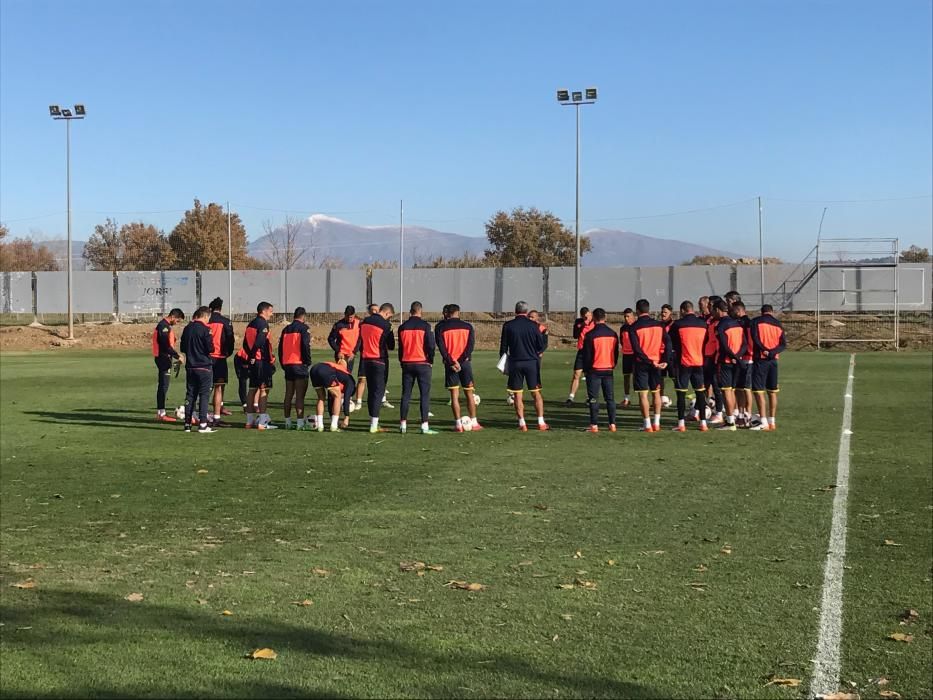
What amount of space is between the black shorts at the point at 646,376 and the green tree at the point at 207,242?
61210 mm

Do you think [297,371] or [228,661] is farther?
[297,371]

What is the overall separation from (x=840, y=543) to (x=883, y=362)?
31.0 meters

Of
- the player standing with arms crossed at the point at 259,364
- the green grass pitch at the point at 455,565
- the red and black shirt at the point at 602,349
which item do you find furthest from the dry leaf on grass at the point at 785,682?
the player standing with arms crossed at the point at 259,364

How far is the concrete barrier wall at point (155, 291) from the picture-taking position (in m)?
59.2

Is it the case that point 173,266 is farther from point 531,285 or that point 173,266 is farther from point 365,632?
point 365,632

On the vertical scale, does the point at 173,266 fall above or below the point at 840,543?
above

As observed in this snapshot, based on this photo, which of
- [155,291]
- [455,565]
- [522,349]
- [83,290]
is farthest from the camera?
[83,290]

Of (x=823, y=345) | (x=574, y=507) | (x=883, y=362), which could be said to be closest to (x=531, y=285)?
(x=823, y=345)

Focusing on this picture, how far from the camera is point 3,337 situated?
5081 cm

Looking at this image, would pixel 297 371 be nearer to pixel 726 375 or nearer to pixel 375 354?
pixel 375 354

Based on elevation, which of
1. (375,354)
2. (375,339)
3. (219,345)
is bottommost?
(375,354)

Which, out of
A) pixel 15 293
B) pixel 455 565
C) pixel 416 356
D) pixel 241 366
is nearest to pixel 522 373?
pixel 416 356

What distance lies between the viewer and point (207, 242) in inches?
3056

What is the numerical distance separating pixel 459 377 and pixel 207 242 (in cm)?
6439
